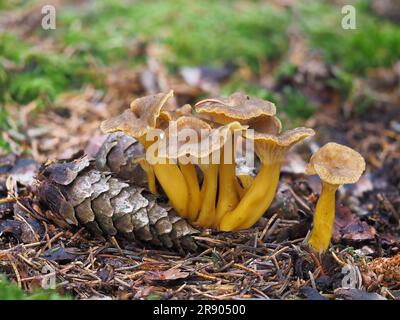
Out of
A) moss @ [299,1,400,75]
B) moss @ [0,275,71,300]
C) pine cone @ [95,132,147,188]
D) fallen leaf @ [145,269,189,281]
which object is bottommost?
fallen leaf @ [145,269,189,281]

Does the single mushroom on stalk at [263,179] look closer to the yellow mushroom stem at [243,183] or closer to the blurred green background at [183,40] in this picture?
the yellow mushroom stem at [243,183]

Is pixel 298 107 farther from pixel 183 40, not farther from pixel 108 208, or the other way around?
pixel 108 208

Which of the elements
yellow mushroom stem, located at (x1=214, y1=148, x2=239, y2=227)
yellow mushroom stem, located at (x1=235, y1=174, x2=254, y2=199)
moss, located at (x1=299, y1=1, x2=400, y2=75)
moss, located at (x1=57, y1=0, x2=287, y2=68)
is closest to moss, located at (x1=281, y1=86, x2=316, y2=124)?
moss, located at (x1=57, y1=0, x2=287, y2=68)

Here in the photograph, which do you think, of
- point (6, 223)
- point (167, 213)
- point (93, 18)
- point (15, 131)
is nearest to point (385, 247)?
point (167, 213)

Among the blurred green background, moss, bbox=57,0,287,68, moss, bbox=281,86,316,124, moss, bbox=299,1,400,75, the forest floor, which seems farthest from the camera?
moss, bbox=299,1,400,75

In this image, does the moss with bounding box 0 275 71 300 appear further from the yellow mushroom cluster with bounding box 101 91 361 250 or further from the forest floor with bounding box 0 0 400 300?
the yellow mushroom cluster with bounding box 101 91 361 250

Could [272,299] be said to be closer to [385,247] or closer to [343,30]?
[385,247]
